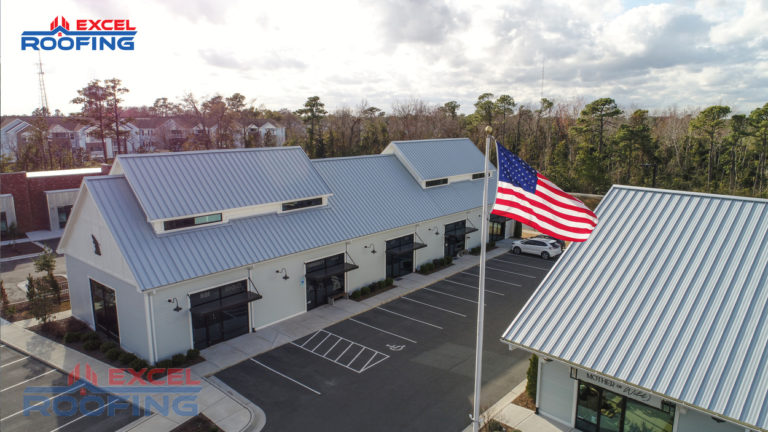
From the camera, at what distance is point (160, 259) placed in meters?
19.7

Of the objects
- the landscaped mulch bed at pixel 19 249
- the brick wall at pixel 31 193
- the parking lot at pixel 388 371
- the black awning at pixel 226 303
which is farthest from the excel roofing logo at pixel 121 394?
the brick wall at pixel 31 193

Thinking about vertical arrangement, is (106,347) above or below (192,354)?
above

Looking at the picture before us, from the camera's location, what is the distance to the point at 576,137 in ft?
183

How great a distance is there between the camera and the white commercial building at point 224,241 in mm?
19766

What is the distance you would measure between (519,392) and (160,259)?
613 inches

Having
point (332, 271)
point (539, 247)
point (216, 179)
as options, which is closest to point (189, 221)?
point (216, 179)

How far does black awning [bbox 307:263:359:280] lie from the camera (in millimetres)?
24562

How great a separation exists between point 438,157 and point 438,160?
501 mm

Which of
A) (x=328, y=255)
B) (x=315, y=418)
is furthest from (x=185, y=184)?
(x=315, y=418)

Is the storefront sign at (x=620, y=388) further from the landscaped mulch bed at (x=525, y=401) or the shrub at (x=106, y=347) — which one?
the shrub at (x=106, y=347)

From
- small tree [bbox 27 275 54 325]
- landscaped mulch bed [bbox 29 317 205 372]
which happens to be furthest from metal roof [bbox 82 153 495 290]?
small tree [bbox 27 275 54 325]

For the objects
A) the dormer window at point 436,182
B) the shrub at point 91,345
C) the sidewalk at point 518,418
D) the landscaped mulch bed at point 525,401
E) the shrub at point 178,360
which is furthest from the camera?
the dormer window at point 436,182

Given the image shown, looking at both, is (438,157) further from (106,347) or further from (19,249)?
(19,249)

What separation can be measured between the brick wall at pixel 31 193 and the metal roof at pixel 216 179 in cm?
2199
